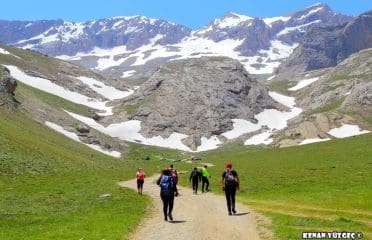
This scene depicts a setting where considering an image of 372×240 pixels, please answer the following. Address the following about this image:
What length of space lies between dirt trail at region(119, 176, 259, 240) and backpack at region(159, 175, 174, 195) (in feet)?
6.46

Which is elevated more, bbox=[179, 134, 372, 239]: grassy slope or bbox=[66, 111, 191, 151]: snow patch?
bbox=[66, 111, 191, 151]: snow patch

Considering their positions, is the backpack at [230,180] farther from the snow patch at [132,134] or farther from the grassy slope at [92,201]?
the snow patch at [132,134]

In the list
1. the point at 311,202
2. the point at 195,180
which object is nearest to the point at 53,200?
the point at 195,180

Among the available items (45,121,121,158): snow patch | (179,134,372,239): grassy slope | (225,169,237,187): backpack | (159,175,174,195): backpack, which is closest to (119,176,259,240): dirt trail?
(179,134,372,239): grassy slope

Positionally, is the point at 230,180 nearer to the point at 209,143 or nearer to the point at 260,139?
the point at 209,143

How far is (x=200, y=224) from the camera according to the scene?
29.3 meters

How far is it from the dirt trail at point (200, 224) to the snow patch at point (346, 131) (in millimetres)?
126189

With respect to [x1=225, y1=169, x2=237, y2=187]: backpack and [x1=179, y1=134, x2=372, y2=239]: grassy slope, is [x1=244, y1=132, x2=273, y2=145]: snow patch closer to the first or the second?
[x1=179, y1=134, x2=372, y2=239]: grassy slope

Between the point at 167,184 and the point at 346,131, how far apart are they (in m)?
141

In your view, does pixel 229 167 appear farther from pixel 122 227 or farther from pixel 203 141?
pixel 203 141

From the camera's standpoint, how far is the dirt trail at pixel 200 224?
25922 mm

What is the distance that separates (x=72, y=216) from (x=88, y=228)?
21.8 ft

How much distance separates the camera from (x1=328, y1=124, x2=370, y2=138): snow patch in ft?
519

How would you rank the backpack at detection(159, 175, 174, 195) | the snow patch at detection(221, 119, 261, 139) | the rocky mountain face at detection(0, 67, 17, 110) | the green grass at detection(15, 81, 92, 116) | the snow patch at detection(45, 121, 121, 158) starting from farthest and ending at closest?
the snow patch at detection(221, 119, 261, 139) < the green grass at detection(15, 81, 92, 116) < the snow patch at detection(45, 121, 121, 158) < the rocky mountain face at detection(0, 67, 17, 110) < the backpack at detection(159, 175, 174, 195)
